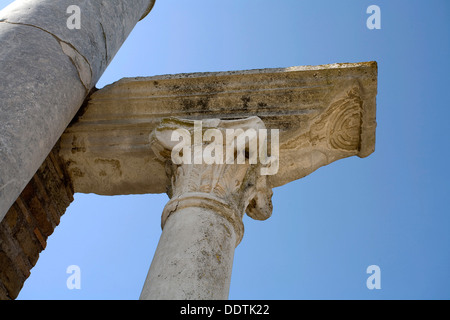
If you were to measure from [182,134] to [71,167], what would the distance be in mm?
1387

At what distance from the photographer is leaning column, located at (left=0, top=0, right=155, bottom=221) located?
380 cm

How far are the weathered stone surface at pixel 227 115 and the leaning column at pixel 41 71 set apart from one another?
0.48m

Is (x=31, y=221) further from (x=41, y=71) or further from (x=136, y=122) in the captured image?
(x=41, y=71)

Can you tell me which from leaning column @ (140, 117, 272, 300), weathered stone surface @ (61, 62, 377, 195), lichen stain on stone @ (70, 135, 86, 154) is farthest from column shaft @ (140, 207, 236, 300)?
lichen stain on stone @ (70, 135, 86, 154)

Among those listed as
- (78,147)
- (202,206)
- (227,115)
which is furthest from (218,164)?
(78,147)

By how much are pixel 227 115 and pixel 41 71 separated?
1703 mm

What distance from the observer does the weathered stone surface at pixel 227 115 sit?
5.11 metres

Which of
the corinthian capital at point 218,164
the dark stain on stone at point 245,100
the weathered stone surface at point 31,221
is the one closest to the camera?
the corinthian capital at point 218,164

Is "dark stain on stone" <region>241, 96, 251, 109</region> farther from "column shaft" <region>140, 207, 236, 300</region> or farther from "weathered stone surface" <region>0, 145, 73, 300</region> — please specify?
"weathered stone surface" <region>0, 145, 73, 300</region>

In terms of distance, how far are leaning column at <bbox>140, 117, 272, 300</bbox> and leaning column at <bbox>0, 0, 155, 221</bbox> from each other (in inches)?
32.7

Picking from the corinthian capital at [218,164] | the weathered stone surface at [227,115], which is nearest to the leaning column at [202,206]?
the corinthian capital at [218,164]

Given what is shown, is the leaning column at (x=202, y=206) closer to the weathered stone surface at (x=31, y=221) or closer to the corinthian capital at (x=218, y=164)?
the corinthian capital at (x=218, y=164)

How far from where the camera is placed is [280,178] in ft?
16.7
